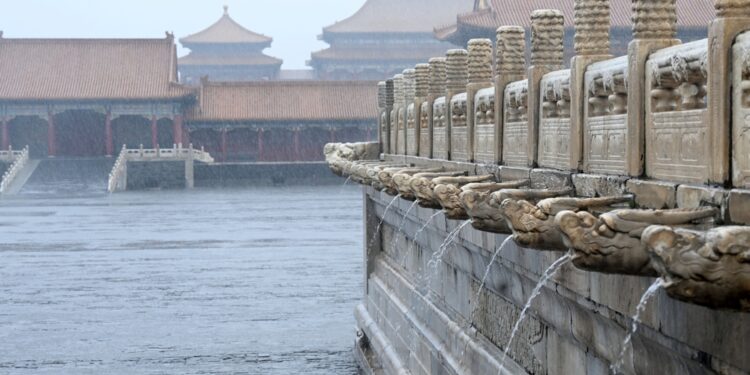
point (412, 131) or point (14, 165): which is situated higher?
point (412, 131)

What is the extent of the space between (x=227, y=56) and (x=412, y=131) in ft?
268

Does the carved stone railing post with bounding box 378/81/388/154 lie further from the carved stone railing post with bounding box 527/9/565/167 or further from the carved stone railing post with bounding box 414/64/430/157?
the carved stone railing post with bounding box 527/9/565/167

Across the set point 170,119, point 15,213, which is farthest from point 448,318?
point 170,119

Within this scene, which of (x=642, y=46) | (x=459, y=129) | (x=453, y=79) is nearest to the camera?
(x=642, y=46)

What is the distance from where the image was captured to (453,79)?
1342 cm

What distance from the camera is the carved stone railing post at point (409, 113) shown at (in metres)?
16.3

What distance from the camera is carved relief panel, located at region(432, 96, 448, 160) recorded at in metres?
13.6

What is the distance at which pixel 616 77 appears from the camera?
7.38 m

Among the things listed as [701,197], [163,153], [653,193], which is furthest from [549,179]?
[163,153]

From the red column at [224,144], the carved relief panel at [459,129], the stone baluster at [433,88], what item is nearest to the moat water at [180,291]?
the stone baluster at [433,88]

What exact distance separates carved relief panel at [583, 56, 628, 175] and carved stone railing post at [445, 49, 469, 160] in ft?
17.3

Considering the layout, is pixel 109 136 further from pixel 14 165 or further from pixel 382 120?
pixel 382 120

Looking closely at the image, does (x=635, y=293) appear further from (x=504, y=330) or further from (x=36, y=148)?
(x=36, y=148)

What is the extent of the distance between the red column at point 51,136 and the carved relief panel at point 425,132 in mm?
52767
